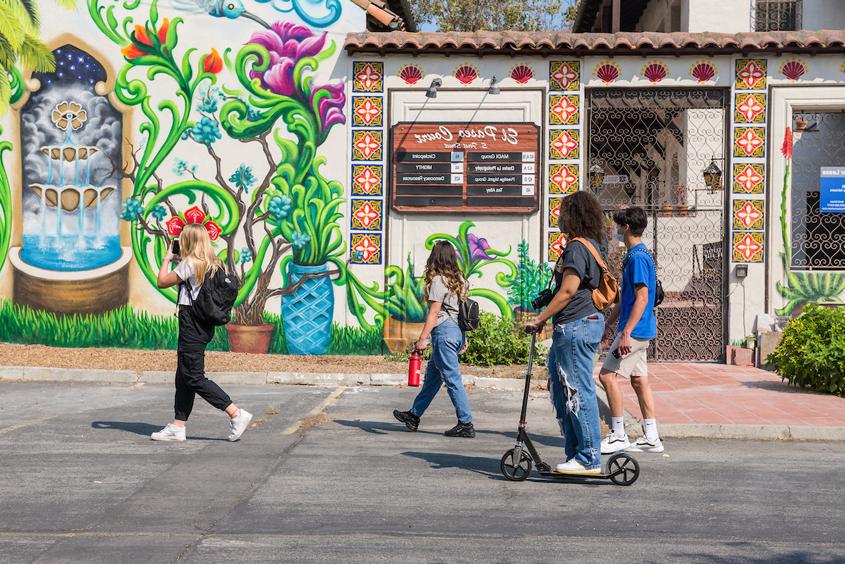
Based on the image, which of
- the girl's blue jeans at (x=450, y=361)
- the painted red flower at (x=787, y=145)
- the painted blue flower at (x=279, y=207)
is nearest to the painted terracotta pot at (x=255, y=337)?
the painted blue flower at (x=279, y=207)

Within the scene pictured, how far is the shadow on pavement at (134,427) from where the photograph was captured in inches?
339

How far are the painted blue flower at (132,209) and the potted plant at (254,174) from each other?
0.6 inches

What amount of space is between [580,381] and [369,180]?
8.25 metres

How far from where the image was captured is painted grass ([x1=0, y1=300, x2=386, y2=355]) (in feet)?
48.6

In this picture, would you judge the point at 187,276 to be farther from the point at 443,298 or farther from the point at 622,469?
the point at 622,469

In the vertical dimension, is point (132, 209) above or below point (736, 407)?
above

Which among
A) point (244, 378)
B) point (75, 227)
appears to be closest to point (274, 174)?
point (75, 227)

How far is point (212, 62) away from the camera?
14750 millimetres

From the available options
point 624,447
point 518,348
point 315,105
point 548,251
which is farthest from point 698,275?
point 624,447

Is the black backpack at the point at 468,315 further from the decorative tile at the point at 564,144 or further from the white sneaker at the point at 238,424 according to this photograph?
the decorative tile at the point at 564,144

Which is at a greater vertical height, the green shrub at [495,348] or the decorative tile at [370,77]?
the decorative tile at [370,77]

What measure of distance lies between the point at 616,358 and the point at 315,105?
787 cm

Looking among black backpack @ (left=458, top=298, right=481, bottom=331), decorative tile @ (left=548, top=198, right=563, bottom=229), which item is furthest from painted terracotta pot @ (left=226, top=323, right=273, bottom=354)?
black backpack @ (left=458, top=298, right=481, bottom=331)

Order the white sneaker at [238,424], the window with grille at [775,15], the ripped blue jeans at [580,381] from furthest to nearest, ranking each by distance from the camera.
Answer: the window with grille at [775,15] < the white sneaker at [238,424] < the ripped blue jeans at [580,381]
